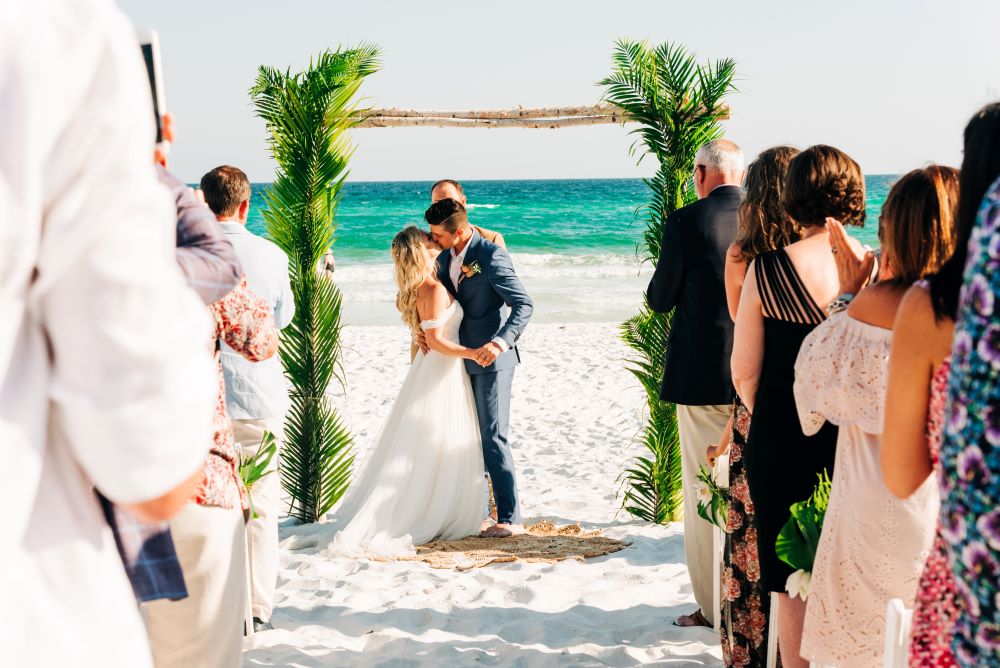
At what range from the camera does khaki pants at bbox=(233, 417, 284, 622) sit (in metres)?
4.61

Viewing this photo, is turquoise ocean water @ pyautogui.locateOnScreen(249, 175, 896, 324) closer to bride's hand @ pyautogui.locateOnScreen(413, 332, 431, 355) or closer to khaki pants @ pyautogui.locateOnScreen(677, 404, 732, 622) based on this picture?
bride's hand @ pyautogui.locateOnScreen(413, 332, 431, 355)

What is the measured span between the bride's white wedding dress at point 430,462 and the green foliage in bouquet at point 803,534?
3.38 metres

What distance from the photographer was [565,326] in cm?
1892

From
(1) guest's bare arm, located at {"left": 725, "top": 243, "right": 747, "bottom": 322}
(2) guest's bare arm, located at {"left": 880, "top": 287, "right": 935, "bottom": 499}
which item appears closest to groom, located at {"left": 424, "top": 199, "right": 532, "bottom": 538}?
(1) guest's bare arm, located at {"left": 725, "top": 243, "right": 747, "bottom": 322}

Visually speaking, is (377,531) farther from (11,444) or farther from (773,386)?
(11,444)

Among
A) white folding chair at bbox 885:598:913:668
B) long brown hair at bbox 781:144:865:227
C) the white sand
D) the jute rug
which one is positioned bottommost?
the jute rug

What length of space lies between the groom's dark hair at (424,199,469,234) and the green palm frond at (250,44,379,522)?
0.68 meters

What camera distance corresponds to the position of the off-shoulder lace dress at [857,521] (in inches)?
102

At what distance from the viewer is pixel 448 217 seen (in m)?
5.95

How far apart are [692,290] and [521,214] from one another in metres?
41.6

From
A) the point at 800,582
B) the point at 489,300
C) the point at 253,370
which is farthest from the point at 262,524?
the point at 800,582

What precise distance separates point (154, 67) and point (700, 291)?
3.43 meters

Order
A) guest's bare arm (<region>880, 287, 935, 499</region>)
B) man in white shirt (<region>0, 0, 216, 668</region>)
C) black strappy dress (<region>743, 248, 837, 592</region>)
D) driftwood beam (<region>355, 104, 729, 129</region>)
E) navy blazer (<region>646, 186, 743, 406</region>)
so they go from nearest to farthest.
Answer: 1. man in white shirt (<region>0, 0, 216, 668</region>)
2. guest's bare arm (<region>880, 287, 935, 499</region>)
3. black strappy dress (<region>743, 248, 837, 592</region>)
4. navy blazer (<region>646, 186, 743, 406</region>)
5. driftwood beam (<region>355, 104, 729, 129</region>)

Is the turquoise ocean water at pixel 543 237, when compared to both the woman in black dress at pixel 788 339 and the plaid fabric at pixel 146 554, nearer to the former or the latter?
the woman in black dress at pixel 788 339
